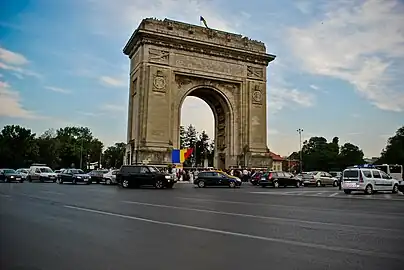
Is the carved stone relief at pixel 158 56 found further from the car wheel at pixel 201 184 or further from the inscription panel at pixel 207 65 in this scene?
the car wheel at pixel 201 184

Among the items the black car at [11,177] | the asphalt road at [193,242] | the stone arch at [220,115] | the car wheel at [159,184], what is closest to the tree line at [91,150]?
the stone arch at [220,115]

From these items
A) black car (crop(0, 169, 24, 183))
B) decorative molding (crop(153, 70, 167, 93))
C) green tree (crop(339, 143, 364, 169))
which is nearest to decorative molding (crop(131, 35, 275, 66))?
decorative molding (crop(153, 70, 167, 93))

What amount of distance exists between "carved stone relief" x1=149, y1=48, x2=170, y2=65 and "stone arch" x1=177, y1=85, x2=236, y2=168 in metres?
4.43

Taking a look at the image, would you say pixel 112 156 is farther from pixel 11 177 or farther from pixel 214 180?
pixel 214 180

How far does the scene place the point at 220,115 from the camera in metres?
55.3

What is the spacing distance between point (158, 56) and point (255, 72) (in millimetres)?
13517

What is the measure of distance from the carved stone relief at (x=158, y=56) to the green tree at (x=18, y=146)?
52625 millimetres

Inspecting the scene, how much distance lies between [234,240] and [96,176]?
36139mm

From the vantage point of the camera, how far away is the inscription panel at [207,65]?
48.7 metres

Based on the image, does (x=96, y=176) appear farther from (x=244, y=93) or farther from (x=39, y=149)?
(x=39, y=149)

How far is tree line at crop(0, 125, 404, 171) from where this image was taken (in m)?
85.9

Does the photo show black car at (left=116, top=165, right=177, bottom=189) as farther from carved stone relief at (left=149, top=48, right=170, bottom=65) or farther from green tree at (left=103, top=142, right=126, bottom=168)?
green tree at (left=103, top=142, right=126, bottom=168)

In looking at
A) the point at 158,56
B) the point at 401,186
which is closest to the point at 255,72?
the point at 158,56

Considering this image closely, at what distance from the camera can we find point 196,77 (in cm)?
4991
